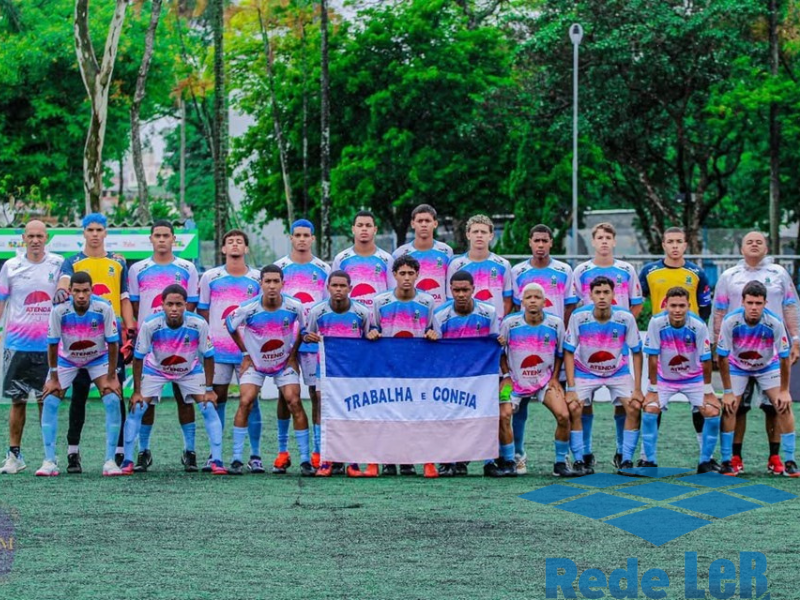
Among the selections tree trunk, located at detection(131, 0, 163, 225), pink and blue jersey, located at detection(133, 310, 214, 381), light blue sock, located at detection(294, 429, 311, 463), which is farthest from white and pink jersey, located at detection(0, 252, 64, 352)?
tree trunk, located at detection(131, 0, 163, 225)

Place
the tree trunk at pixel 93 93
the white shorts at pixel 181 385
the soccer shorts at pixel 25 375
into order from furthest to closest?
the tree trunk at pixel 93 93
the soccer shorts at pixel 25 375
the white shorts at pixel 181 385

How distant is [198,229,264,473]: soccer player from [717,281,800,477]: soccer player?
3893 mm

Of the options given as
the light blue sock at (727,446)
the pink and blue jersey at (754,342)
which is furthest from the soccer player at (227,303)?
the pink and blue jersey at (754,342)

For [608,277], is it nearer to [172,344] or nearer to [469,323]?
[469,323]

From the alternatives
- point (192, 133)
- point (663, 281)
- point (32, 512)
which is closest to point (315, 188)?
point (192, 133)

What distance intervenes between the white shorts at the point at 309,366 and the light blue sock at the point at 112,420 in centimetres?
155

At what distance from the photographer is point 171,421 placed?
53.2 ft

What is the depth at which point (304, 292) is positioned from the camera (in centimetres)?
1183

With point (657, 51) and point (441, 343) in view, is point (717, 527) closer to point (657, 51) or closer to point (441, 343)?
point (441, 343)

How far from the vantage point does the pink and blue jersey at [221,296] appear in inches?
467

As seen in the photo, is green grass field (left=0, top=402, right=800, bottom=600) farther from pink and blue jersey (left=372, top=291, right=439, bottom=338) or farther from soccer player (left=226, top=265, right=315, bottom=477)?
pink and blue jersey (left=372, top=291, right=439, bottom=338)

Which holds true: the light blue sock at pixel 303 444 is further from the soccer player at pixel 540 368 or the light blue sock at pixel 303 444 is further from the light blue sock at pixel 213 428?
the soccer player at pixel 540 368

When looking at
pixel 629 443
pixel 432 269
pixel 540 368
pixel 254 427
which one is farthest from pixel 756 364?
pixel 254 427

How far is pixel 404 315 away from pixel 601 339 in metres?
1.62
